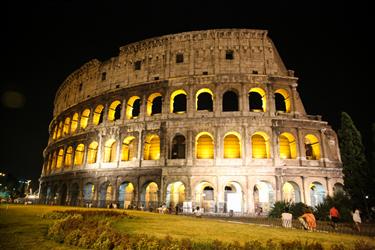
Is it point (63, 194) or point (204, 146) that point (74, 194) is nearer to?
point (63, 194)

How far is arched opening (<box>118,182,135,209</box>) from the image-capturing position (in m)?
25.9

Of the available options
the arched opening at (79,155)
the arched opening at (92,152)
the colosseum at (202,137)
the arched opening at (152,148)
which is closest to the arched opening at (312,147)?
the colosseum at (202,137)

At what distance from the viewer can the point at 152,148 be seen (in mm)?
26891

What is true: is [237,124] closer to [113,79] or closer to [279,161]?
[279,161]

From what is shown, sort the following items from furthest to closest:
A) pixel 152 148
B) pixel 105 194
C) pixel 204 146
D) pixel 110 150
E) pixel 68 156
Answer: pixel 68 156 < pixel 110 150 < pixel 105 194 < pixel 152 148 < pixel 204 146

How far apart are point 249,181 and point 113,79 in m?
19.6

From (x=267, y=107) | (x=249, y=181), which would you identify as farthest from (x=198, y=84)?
(x=249, y=181)

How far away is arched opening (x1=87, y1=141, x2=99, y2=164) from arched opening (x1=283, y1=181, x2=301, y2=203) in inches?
824

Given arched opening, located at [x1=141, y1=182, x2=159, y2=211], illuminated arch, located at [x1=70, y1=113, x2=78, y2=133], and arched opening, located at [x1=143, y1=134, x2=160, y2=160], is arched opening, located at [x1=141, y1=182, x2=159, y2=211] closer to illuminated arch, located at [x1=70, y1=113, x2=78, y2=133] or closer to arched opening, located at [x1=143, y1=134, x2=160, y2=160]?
arched opening, located at [x1=143, y1=134, x2=160, y2=160]

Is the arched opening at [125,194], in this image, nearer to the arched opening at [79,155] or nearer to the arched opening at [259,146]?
the arched opening at [79,155]

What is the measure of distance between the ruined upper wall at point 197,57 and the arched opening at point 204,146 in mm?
6336

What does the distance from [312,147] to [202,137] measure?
435 inches

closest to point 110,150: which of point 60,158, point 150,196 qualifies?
point 150,196

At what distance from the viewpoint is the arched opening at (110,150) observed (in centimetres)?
2805
